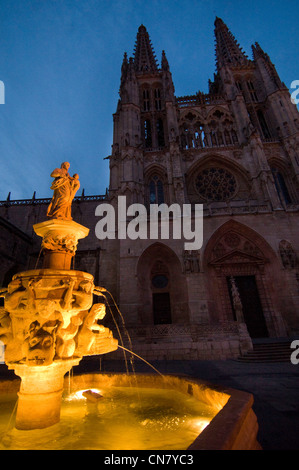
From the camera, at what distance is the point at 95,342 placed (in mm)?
3598

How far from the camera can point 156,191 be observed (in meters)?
19.4

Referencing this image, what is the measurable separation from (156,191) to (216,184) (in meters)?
5.64

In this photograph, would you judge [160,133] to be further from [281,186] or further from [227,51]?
[227,51]

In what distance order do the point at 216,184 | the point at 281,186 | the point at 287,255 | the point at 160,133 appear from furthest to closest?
1. the point at 160,133
2. the point at 216,184
3. the point at 281,186
4. the point at 287,255

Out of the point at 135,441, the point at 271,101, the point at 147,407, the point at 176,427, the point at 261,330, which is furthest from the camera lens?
the point at 271,101

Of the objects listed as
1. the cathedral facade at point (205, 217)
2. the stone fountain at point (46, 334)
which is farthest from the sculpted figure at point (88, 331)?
the cathedral facade at point (205, 217)

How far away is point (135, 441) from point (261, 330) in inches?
565

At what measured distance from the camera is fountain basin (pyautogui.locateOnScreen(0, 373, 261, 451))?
5.76ft

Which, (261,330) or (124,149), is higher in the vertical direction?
(124,149)

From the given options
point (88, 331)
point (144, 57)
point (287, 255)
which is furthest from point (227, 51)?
point (88, 331)

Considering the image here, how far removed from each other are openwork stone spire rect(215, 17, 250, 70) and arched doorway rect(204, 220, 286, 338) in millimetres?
22680

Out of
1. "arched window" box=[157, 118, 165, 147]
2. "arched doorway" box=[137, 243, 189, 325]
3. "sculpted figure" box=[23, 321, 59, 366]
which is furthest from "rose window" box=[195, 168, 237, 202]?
"sculpted figure" box=[23, 321, 59, 366]
